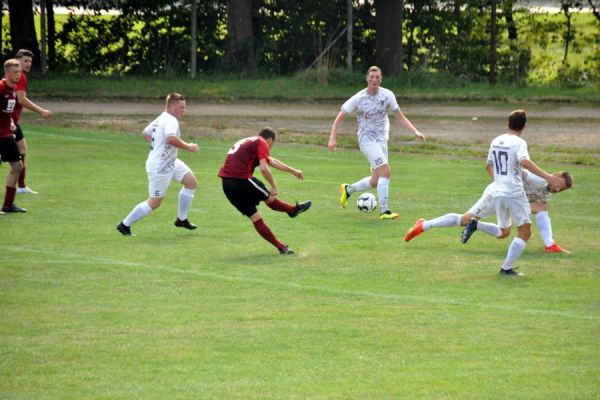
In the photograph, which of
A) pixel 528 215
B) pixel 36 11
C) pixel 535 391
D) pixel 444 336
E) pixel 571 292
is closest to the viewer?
pixel 535 391

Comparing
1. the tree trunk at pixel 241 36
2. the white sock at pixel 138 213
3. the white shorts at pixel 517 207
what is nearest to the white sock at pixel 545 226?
the white shorts at pixel 517 207

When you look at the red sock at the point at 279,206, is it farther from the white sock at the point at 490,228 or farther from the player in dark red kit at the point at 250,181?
the white sock at the point at 490,228

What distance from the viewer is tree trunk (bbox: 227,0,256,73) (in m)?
38.8

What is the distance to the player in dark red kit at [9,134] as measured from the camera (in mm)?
17750

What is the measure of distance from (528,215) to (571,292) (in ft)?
3.88

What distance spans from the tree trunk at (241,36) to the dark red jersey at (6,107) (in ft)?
69.5

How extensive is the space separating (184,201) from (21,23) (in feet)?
75.2

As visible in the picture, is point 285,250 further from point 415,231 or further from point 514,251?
point 514,251

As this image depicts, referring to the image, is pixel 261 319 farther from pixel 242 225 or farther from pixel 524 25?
pixel 524 25

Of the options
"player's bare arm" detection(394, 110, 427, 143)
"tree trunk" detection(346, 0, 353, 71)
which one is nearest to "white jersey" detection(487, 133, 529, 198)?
"player's bare arm" detection(394, 110, 427, 143)

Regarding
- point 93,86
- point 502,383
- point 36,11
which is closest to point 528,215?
point 502,383

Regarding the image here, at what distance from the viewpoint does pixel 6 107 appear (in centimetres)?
1798

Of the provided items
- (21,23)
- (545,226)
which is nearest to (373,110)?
(545,226)

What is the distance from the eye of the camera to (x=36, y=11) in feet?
129
